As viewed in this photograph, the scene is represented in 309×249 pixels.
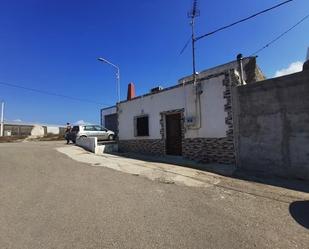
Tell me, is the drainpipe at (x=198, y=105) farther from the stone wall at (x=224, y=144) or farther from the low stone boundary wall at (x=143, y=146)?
the low stone boundary wall at (x=143, y=146)

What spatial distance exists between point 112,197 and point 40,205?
148cm

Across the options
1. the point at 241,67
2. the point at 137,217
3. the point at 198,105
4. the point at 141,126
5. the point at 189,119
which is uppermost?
the point at 241,67

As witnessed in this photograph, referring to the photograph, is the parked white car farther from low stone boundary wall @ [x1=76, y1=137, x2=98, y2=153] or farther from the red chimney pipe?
the red chimney pipe

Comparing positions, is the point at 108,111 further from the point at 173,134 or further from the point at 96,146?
the point at 173,134

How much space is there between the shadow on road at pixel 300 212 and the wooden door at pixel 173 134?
6737 mm

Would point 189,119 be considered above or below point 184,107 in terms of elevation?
below

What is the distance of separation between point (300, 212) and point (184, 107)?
6989mm

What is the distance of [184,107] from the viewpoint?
35.8 ft

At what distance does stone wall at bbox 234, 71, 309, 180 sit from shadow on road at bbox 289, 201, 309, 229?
2249mm

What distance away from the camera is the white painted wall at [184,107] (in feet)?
31.0

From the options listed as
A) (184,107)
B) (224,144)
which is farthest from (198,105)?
(224,144)

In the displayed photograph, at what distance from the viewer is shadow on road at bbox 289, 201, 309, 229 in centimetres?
410

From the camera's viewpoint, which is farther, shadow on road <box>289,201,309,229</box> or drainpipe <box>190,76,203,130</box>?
drainpipe <box>190,76,203,130</box>

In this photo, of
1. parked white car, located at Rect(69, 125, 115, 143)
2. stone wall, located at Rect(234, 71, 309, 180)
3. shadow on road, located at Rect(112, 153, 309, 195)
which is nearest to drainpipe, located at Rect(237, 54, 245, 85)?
stone wall, located at Rect(234, 71, 309, 180)
